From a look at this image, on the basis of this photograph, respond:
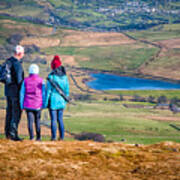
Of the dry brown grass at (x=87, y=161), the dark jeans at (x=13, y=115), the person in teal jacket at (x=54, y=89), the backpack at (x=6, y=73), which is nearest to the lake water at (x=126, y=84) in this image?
the dark jeans at (x=13, y=115)

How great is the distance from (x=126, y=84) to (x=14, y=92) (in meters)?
134

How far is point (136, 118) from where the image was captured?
80250 mm

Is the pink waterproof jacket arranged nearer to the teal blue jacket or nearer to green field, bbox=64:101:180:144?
the teal blue jacket

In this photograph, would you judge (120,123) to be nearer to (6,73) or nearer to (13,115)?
(13,115)

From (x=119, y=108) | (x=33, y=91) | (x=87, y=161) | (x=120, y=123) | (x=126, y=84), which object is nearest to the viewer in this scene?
(x=87, y=161)

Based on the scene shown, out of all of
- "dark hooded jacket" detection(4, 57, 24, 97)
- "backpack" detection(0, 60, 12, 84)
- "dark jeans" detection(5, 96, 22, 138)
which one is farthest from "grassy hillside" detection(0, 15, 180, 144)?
Result: "backpack" detection(0, 60, 12, 84)

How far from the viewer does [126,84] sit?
483ft

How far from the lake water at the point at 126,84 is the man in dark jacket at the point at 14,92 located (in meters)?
114

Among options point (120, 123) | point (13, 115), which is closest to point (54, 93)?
point (13, 115)

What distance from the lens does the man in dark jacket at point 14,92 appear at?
A: 14.4 metres

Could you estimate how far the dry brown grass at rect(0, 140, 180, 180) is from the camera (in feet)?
32.2

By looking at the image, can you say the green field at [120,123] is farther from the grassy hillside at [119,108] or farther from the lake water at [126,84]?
the lake water at [126,84]

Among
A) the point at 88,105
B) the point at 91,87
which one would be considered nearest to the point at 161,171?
the point at 88,105

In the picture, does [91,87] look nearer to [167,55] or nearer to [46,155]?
[167,55]
